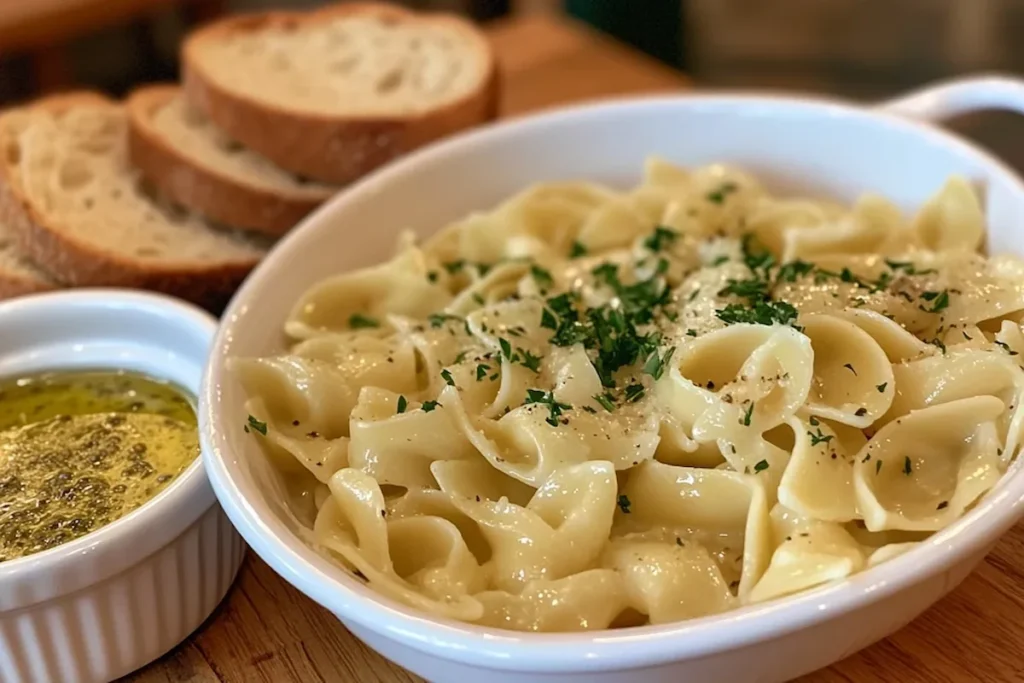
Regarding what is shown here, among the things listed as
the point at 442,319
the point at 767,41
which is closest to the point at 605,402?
the point at 442,319

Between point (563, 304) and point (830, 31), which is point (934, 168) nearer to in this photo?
point (563, 304)

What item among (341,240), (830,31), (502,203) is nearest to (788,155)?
(502,203)

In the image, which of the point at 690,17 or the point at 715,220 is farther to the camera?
the point at 690,17

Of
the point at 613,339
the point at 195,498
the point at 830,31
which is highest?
the point at 613,339

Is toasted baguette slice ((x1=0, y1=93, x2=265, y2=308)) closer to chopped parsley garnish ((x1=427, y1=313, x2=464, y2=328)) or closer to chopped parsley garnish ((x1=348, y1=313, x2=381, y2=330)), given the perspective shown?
chopped parsley garnish ((x1=348, y1=313, x2=381, y2=330))

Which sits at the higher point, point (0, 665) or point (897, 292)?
point (897, 292)

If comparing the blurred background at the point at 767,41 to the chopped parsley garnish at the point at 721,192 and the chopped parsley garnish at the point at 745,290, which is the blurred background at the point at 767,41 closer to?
the chopped parsley garnish at the point at 721,192

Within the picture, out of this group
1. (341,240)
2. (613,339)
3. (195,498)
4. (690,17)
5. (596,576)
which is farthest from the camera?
(690,17)

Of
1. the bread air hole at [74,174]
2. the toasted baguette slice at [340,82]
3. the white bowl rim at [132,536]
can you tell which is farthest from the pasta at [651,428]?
the bread air hole at [74,174]
